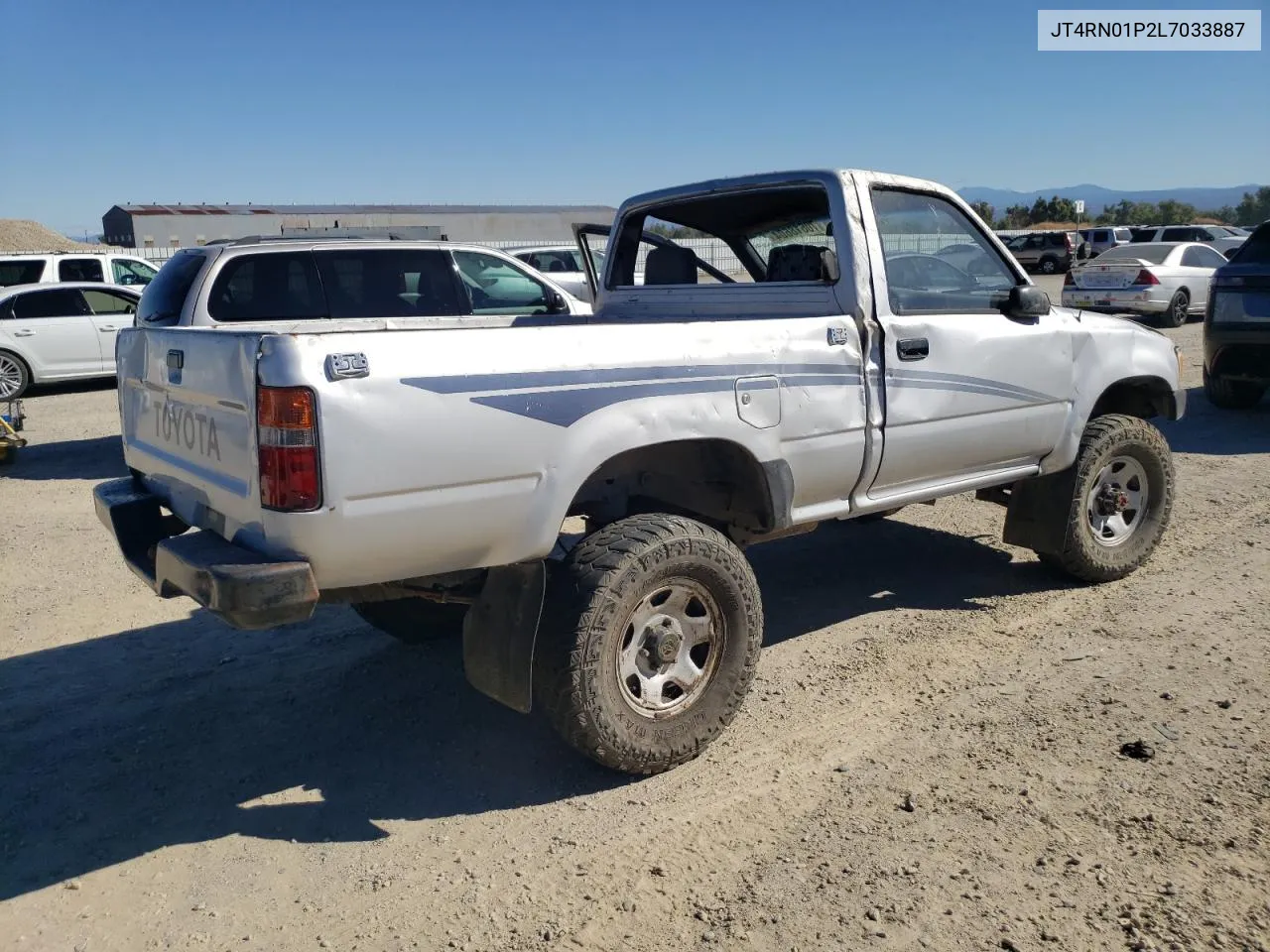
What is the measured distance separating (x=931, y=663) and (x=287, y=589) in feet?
9.33

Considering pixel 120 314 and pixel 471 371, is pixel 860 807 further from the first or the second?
pixel 120 314

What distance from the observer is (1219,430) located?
9.51 metres

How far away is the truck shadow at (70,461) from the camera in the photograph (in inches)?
358

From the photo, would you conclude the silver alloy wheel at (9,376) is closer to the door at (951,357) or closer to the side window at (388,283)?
the side window at (388,283)

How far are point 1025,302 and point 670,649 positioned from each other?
2428 millimetres

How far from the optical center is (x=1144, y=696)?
13.5 ft

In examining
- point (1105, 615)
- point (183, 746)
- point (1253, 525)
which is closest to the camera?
point (183, 746)

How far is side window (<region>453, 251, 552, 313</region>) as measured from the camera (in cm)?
873

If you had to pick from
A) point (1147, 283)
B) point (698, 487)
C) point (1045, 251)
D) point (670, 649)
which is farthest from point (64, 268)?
point (1045, 251)

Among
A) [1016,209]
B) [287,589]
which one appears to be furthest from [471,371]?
[1016,209]

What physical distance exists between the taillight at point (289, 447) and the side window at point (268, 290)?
4988 millimetres

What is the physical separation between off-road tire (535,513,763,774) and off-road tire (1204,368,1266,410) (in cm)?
837

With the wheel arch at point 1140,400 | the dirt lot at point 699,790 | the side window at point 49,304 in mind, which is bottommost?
the dirt lot at point 699,790

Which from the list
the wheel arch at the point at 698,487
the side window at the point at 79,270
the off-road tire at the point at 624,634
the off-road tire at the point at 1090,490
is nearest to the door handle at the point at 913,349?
the wheel arch at the point at 698,487
